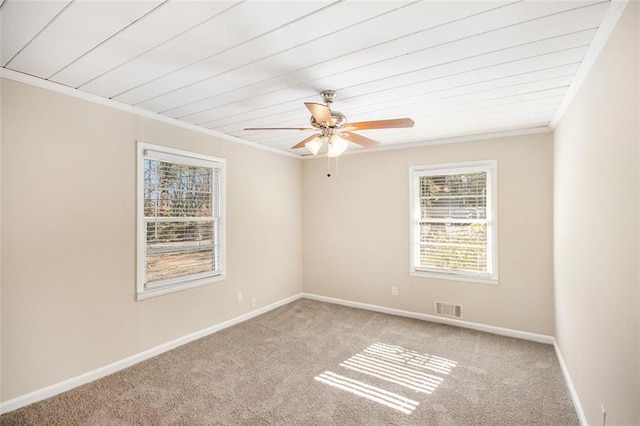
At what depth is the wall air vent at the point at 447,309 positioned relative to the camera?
402 centimetres

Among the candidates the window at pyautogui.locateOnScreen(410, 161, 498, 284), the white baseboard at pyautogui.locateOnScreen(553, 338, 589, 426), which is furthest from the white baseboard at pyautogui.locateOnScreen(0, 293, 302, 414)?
the white baseboard at pyautogui.locateOnScreen(553, 338, 589, 426)

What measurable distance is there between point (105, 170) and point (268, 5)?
2.21 m

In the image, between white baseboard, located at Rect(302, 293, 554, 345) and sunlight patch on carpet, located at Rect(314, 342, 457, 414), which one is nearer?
sunlight patch on carpet, located at Rect(314, 342, 457, 414)

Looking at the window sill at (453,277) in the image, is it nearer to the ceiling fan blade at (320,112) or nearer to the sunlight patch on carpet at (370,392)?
the sunlight patch on carpet at (370,392)

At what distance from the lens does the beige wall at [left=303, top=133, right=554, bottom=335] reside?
356 centimetres

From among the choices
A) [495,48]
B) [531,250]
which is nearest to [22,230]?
[495,48]

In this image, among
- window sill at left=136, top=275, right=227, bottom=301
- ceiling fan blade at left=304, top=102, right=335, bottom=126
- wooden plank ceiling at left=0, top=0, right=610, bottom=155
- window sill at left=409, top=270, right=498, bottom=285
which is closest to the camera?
wooden plank ceiling at left=0, top=0, right=610, bottom=155

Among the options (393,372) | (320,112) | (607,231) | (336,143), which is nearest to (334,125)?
(336,143)

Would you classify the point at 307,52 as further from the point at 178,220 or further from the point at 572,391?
the point at 572,391

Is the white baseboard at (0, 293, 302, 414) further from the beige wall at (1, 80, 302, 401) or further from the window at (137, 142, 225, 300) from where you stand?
the window at (137, 142, 225, 300)

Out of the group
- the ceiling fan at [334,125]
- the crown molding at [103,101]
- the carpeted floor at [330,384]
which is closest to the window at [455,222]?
the carpeted floor at [330,384]

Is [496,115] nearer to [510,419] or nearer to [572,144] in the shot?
[572,144]

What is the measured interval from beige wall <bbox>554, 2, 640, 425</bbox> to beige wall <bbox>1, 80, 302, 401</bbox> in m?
3.50

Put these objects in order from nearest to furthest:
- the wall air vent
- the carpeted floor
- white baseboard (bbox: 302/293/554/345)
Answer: the carpeted floor < white baseboard (bbox: 302/293/554/345) < the wall air vent
